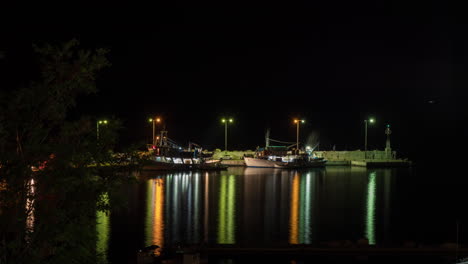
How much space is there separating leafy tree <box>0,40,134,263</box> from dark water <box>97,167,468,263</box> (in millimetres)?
7338

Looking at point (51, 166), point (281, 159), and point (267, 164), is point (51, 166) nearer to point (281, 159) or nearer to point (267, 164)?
point (267, 164)

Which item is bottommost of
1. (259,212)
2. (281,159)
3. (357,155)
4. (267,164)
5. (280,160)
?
(259,212)

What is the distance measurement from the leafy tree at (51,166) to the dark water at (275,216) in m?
7.34

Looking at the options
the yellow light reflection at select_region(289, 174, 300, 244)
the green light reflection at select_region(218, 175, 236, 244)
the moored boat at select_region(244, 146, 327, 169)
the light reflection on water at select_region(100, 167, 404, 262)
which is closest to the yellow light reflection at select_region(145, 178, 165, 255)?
the light reflection on water at select_region(100, 167, 404, 262)

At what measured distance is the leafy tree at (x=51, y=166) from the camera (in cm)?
480

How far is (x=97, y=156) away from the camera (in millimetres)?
5223

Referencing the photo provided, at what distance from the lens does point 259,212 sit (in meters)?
21.5

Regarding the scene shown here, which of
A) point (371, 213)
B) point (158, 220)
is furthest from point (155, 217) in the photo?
point (371, 213)

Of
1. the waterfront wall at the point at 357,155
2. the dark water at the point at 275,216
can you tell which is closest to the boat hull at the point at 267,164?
the waterfront wall at the point at 357,155

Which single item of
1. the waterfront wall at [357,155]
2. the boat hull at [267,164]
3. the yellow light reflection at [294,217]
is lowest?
the yellow light reflection at [294,217]

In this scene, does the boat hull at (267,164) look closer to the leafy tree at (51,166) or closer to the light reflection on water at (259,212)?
the light reflection on water at (259,212)

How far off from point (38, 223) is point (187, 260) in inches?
237

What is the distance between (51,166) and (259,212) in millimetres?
17157

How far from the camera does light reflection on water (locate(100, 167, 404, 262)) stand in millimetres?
16514
